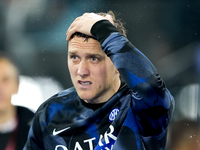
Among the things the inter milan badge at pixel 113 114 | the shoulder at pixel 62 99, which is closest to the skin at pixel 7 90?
the shoulder at pixel 62 99

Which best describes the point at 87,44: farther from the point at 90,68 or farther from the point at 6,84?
the point at 6,84

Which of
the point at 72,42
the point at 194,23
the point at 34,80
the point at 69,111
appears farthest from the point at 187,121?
the point at 34,80

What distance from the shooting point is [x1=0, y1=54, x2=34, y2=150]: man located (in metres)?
1.49

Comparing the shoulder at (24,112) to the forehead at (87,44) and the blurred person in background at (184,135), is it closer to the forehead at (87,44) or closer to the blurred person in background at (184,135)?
the forehead at (87,44)

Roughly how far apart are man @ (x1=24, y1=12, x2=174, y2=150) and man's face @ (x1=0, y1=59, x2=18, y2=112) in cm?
39

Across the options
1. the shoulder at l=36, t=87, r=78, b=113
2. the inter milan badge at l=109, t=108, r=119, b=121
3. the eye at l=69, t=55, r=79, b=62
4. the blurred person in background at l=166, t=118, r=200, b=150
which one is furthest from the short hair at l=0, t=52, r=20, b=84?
the blurred person in background at l=166, t=118, r=200, b=150

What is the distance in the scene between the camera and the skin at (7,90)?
1506mm

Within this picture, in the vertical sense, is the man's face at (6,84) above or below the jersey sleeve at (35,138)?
above

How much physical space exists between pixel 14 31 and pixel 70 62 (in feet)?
1.96

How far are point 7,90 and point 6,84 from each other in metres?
0.04

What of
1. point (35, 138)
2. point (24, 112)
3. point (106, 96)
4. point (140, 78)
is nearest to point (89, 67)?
point (106, 96)

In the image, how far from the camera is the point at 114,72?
1069 mm

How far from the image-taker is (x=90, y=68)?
1021 mm

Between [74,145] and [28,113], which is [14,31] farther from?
[74,145]
